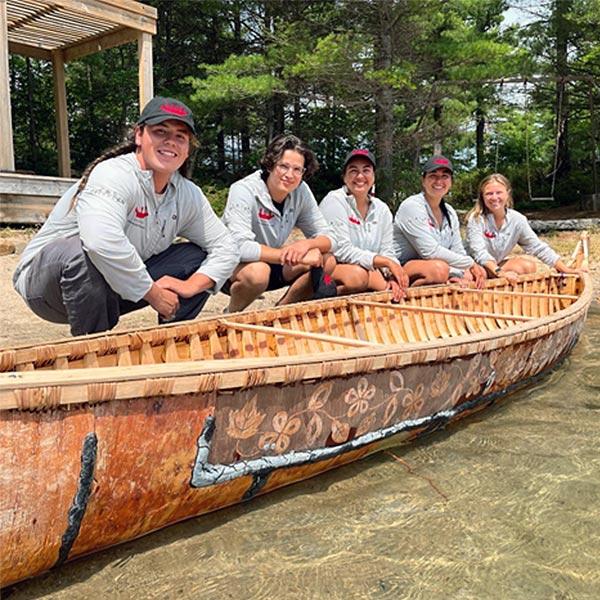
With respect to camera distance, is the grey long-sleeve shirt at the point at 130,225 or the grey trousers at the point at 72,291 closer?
the grey long-sleeve shirt at the point at 130,225

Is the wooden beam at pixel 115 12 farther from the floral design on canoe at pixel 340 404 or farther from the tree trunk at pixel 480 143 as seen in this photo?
the tree trunk at pixel 480 143

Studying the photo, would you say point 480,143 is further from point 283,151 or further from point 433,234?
point 283,151

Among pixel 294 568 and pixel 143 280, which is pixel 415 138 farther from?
pixel 294 568

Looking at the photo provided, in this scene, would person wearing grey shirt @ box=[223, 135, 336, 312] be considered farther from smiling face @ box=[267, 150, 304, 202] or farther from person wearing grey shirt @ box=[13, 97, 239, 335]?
person wearing grey shirt @ box=[13, 97, 239, 335]

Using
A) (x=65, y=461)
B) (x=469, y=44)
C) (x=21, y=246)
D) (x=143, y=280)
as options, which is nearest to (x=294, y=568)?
(x=65, y=461)

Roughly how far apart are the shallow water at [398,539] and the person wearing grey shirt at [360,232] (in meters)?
1.96

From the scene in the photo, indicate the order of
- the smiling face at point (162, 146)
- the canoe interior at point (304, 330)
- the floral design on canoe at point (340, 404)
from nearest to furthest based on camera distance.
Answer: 1. the floral design on canoe at point (340, 404)
2. the canoe interior at point (304, 330)
3. the smiling face at point (162, 146)

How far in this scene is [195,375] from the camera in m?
1.92

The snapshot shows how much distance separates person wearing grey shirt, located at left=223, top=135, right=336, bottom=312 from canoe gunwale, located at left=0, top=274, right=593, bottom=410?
63.6 inches

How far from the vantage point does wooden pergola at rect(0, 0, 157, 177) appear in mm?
8188

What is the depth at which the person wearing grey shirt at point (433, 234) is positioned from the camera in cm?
505

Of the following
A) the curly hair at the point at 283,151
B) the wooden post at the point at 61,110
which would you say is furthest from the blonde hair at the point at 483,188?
the wooden post at the point at 61,110

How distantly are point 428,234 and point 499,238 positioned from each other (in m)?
1.09

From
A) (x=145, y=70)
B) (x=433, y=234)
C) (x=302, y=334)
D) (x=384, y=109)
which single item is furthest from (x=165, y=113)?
(x=384, y=109)
